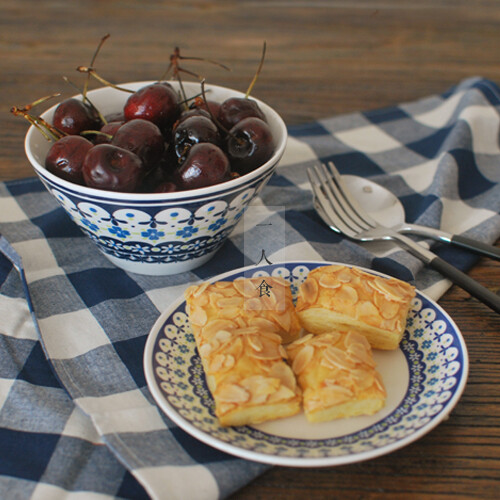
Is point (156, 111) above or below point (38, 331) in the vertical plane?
above

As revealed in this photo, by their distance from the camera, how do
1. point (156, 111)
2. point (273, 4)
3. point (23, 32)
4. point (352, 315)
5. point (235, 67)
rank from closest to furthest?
point (352, 315) → point (156, 111) → point (235, 67) → point (23, 32) → point (273, 4)

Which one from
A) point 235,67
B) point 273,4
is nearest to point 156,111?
point 235,67

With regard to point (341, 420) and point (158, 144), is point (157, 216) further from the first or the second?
point (341, 420)

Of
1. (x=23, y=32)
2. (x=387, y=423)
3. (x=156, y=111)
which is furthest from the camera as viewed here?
(x=23, y=32)

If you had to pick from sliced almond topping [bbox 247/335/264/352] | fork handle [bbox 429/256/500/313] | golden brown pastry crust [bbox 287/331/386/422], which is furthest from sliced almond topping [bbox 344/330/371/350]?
fork handle [bbox 429/256/500/313]

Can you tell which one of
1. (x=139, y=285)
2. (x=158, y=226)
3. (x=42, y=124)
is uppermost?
(x=42, y=124)

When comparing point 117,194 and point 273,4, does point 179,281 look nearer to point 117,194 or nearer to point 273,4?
point 117,194

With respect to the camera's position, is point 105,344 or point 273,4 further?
point 273,4

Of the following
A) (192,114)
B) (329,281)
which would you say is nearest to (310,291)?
(329,281)
